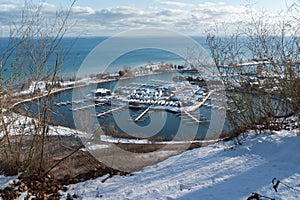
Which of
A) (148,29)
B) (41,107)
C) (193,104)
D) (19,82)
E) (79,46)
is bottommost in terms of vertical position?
(193,104)

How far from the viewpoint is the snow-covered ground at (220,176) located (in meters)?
2.02

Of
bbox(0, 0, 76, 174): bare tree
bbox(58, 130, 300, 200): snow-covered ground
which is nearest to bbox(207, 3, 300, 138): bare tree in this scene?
bbox(58, 130, 300, 200): snow-covered ground

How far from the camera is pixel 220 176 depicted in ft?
7.59

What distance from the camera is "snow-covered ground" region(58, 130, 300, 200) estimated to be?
6.61ft

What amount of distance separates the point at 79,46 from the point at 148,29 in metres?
1.10

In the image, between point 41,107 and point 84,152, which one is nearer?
point 41,107

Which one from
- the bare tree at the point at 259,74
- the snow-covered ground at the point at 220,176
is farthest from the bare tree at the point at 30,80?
the bare tree at the point at 259,74

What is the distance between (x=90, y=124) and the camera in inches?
169

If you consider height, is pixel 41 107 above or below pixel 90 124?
above

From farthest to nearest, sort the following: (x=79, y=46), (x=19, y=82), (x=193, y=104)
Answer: (x=193, y=104) → (x=79, y=46) → (x=19, y=82)

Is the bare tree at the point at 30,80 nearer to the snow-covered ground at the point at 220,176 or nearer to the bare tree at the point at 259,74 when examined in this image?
the snow-covered ground at the point at 220,176

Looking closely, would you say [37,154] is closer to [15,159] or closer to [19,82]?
[15,159]

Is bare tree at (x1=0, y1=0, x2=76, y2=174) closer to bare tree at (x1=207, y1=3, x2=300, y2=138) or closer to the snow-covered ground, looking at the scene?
the snow-covered ground

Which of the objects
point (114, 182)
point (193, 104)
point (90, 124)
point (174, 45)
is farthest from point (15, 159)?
point (193, 104)
